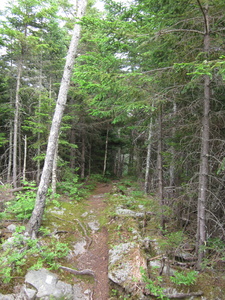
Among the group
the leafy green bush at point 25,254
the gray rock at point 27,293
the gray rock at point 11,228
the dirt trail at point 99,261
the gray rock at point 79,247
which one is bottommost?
the dirt trail at point 99,261

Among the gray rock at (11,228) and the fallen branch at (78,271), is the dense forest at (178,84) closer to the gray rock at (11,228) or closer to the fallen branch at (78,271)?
the fallen branch at (78,271)

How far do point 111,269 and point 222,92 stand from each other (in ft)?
20.7

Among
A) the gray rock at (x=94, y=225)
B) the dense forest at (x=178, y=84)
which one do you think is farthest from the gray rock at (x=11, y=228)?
the dense forest at (x=178, y=84)

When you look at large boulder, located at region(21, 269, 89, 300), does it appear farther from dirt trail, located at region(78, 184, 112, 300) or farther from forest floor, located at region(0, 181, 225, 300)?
dirt trail, located at region(78, 184, 112, 300)

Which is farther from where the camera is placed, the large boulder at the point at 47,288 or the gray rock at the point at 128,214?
the gray rock at the point at 128,214

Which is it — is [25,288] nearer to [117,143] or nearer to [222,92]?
[222,92]

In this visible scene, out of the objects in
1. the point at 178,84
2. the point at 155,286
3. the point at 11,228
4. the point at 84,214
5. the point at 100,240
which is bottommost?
the point at 100,240

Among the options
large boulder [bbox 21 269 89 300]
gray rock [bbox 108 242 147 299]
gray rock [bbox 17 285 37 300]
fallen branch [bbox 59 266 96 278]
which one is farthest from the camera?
fallen branch [bbox 59 266 96 278]

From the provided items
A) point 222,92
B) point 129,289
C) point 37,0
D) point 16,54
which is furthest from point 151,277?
point 37,0

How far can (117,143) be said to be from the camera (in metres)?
21.4

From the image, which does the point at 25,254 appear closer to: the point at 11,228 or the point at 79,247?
the point at 11,228

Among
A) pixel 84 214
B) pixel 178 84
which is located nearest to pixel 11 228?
pixel 84 214

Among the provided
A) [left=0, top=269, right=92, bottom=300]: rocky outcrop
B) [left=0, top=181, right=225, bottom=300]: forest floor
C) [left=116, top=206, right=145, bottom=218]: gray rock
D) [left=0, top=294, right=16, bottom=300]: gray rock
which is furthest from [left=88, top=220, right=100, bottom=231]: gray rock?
[left=0, top=294, right=16, bottom=300]: gray rock

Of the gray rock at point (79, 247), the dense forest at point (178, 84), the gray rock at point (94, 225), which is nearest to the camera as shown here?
the dense forest at point (178, 84)
